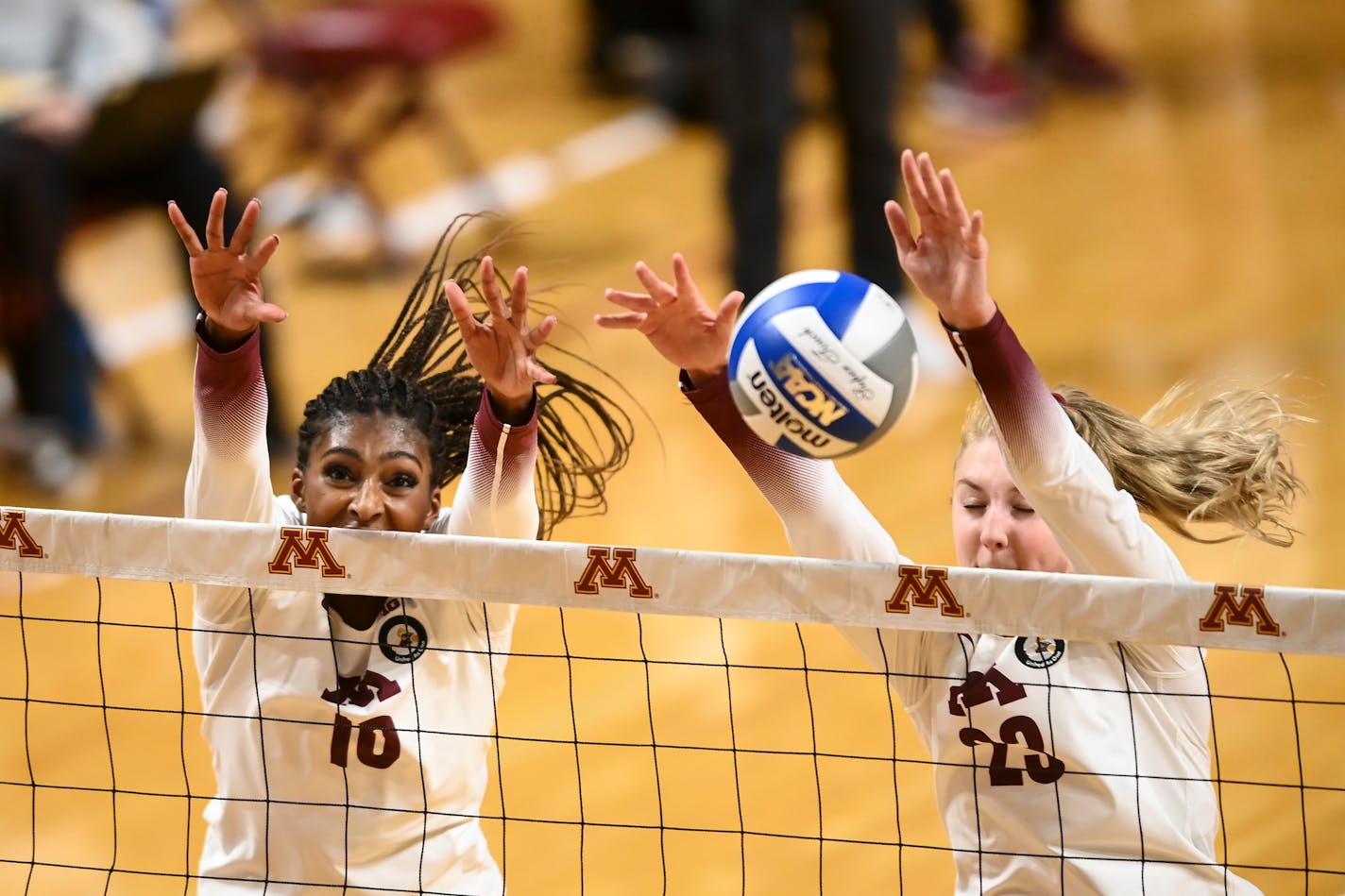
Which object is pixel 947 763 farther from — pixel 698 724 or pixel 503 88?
pixel 503 88

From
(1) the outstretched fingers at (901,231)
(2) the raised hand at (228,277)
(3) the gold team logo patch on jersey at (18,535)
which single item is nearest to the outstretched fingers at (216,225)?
(2) the raised hand at (228,277)

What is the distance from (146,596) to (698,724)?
1.92 m

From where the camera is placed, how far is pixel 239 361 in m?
3.10

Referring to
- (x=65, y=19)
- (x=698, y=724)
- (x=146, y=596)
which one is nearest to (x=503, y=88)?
(x=65, y=19)

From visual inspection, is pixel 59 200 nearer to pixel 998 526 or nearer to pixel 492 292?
pixel 492 292

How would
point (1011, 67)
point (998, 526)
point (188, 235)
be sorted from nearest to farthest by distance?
point (188, 235) < point (998, 526) < point (1011, 67)

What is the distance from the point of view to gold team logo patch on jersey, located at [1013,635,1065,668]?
3.07m

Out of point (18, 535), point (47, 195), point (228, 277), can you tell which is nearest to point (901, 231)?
point (228, 277)

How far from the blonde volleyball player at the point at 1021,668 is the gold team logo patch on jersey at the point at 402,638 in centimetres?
64

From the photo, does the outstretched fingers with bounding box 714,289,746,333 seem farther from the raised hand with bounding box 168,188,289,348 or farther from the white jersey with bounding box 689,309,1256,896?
the raised hand with bounding box 168,188,289,348

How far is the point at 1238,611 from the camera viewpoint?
286cm

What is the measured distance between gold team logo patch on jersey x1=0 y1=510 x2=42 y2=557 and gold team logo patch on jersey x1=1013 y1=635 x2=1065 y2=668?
1702 millimetres

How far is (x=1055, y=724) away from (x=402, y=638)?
113 centimetres

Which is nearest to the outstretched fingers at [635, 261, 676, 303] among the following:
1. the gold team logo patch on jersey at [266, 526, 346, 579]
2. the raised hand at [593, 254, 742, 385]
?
the raised hand at [593, 254, 742, 385]
